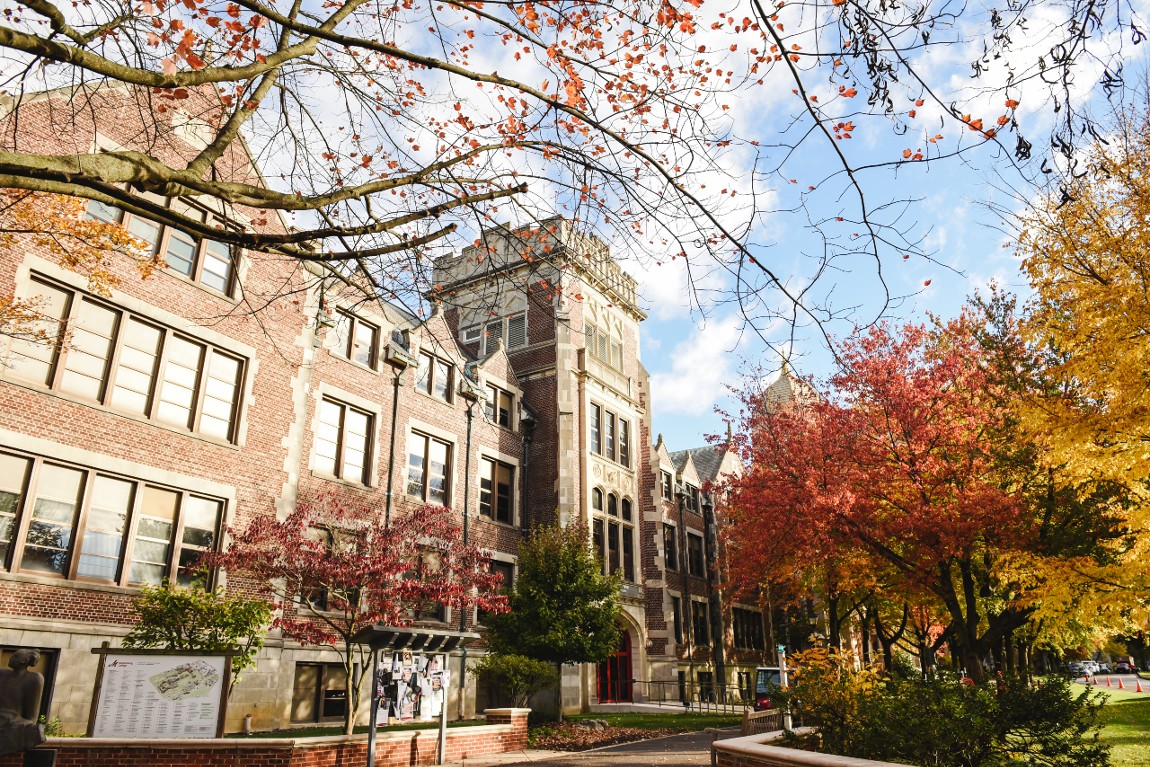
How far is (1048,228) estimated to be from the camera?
41.9 feet

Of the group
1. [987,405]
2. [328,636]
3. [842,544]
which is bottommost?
[328,636]

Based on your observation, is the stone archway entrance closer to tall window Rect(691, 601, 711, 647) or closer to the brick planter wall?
tall window Rect(691, 601, 711, 647)

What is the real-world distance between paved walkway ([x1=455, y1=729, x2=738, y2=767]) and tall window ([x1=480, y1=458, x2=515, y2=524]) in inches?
425

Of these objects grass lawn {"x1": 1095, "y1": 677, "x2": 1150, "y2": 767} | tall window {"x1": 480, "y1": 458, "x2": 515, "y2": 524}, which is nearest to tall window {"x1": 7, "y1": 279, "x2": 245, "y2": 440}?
tall window {"x1": 480, "y1": 458, "x2": 515, "y2": 524}

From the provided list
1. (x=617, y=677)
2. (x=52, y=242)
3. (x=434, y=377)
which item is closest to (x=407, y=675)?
(x=52, y=242)

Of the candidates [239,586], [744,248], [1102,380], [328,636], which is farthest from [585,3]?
[239,586]

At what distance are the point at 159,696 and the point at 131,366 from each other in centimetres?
785

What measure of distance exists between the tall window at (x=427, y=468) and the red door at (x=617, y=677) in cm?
1054

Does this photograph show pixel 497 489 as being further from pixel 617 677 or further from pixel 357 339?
pixel 617 677

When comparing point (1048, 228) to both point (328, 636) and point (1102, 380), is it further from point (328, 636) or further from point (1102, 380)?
point (328, 636)

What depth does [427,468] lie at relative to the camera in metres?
24.5

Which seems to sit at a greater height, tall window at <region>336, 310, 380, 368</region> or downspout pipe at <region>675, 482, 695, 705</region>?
tall window at <region>336, 310, 380, 368</region>

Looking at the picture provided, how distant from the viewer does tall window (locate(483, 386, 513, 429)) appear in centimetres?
2856

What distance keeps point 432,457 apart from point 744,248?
66.3 feet
